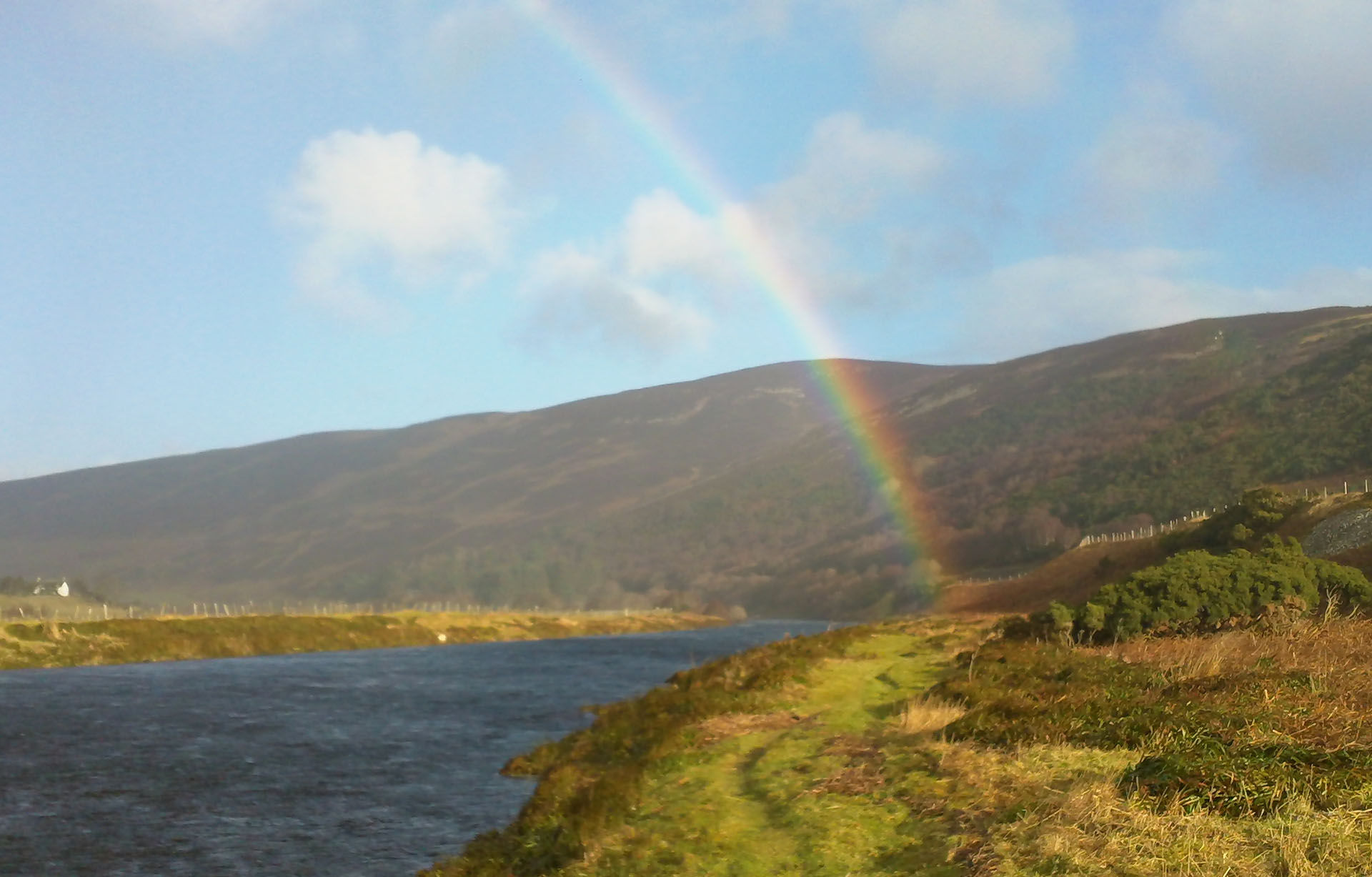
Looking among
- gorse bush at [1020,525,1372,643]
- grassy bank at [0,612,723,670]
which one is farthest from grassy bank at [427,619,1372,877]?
grassy bank at [0,612,723,670]

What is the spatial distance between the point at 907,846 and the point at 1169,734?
4270 millimetres

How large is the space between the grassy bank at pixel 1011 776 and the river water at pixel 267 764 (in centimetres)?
351

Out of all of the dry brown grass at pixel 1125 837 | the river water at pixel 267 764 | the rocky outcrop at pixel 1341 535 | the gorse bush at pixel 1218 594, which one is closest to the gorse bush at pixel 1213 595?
the gorse bush at pixel 1218 594

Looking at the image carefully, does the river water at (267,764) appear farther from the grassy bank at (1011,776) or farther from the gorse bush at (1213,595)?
the gorse bush at (1213,595)

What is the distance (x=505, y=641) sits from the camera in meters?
122

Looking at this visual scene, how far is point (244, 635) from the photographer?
95.8m

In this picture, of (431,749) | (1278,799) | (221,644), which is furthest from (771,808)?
(221,644)

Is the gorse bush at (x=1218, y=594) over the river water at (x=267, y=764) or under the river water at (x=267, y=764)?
over

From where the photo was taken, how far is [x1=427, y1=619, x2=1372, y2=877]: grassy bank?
10570 millimetres

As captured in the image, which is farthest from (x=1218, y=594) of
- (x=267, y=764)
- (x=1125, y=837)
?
(x=267, y=764)

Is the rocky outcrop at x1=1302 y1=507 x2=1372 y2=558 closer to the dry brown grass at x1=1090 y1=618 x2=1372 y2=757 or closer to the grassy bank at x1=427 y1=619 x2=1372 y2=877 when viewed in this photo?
the dry brown grass at x1=1090 y1=618 x2=1372 y2=757

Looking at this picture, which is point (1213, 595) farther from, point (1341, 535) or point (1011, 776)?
point (1341, 535)

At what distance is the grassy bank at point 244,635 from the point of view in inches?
3120

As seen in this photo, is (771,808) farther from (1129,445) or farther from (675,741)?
(1129,445)
